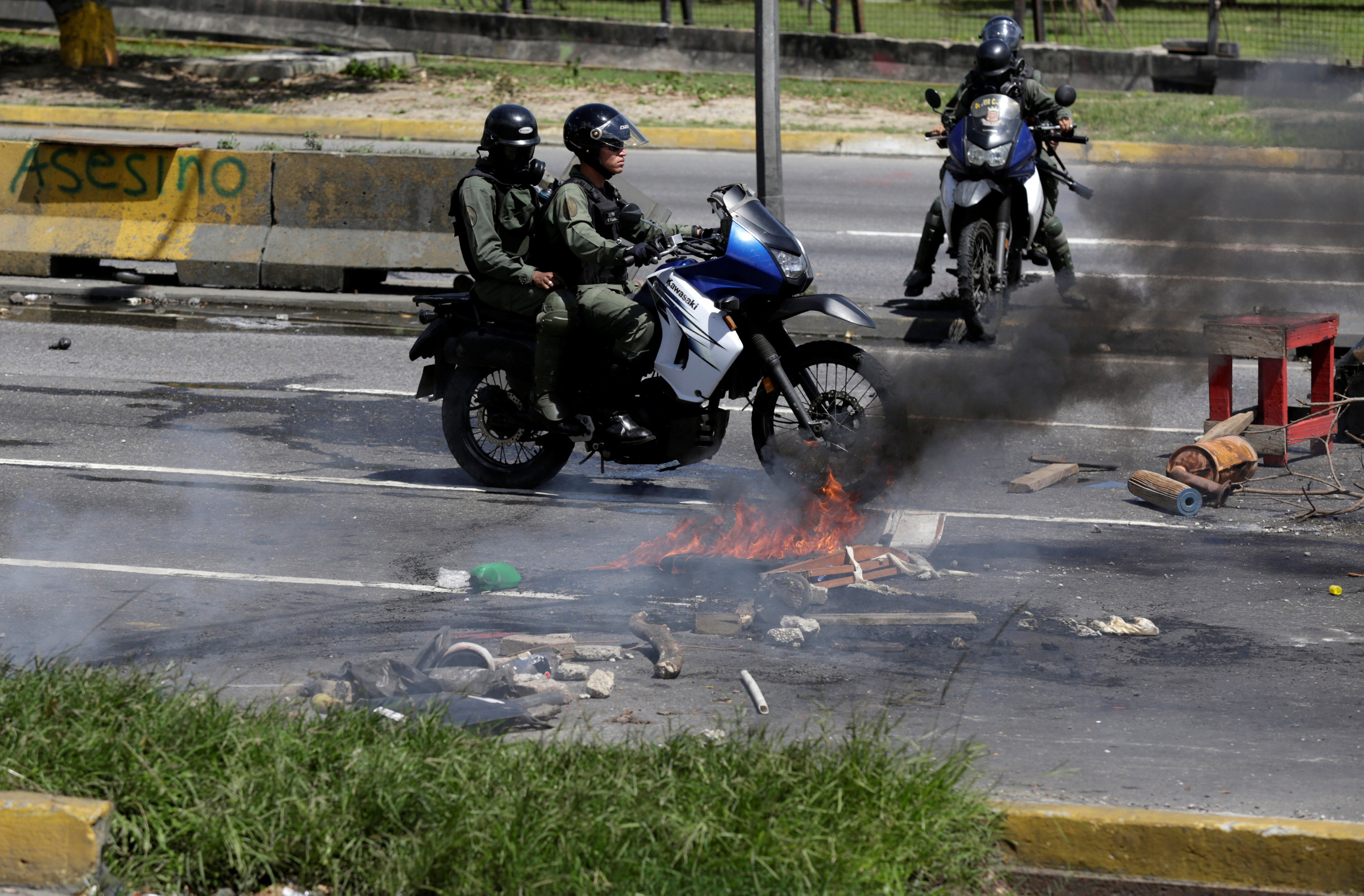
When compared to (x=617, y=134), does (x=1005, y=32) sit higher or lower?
higher

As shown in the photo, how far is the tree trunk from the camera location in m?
23.2

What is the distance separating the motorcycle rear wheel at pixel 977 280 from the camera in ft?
33.1

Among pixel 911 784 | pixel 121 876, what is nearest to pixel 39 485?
pixel 121 876

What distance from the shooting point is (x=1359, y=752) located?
14.5 feet

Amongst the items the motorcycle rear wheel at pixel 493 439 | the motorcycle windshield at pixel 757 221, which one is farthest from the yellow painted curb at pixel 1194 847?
the motorcycle rear wheel at pixel 493 439

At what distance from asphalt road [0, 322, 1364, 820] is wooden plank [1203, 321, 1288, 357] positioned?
27.2 inches

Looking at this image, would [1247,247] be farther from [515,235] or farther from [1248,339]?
[515,235]

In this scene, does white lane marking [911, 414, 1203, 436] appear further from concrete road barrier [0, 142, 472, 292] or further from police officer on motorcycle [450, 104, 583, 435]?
concrete road barrier [0, 142, 472, 292]

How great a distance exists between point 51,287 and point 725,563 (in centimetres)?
839

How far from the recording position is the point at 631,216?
22.5 ft

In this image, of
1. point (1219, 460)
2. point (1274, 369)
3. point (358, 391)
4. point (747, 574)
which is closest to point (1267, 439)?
point (1274, 369)

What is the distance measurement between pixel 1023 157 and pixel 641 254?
459 centimetres

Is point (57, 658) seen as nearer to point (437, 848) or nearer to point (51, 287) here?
point (437, 848)

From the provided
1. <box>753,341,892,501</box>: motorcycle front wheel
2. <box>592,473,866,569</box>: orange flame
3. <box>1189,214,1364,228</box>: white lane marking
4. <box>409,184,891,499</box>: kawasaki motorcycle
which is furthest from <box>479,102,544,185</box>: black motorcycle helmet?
<box>1189,214,1364,228</box>: white lane marking
